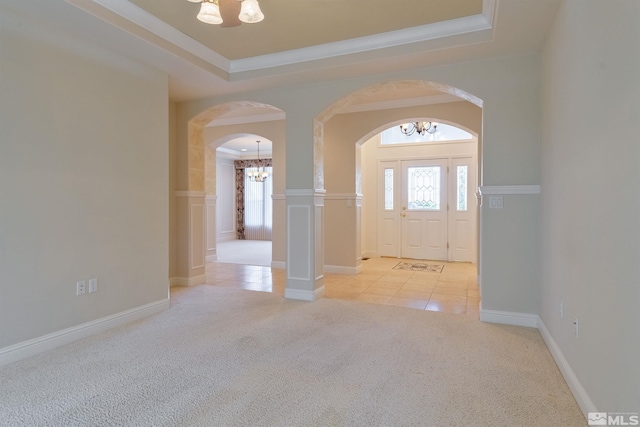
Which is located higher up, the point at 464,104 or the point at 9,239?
the point at 464,104

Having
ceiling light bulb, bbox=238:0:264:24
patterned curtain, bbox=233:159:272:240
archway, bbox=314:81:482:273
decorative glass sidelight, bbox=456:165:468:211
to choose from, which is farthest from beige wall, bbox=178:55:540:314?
patterned curtain, bbox=233:159:272:240

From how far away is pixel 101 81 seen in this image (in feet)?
10.2

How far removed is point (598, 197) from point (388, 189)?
5903 mm

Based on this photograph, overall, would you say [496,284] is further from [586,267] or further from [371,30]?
[371,30]

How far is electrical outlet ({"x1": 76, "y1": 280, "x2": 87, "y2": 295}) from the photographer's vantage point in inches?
115

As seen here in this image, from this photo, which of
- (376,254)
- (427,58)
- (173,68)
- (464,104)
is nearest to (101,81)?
(173,68)

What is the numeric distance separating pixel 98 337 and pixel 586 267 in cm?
353

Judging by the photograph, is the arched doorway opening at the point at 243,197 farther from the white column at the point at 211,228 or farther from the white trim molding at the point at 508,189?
the white trim molding at the point at 508,189

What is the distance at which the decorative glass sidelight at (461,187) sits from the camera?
691 centimetres

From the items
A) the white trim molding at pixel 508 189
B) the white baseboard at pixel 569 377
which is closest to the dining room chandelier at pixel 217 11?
the white trim molding at pixel 508 189

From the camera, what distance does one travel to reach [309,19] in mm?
2996

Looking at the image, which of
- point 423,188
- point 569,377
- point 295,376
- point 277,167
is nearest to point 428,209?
point 423,188

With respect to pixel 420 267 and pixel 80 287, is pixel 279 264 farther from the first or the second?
pixel 80 287

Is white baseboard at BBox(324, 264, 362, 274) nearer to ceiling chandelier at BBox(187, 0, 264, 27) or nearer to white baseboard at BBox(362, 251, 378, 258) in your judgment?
white baseboard at BBox(362, 251, 378, 258)
